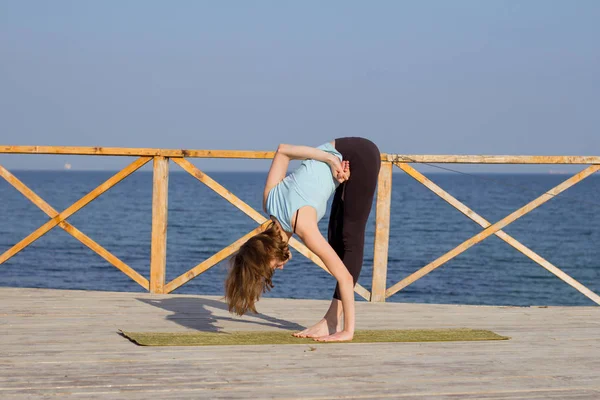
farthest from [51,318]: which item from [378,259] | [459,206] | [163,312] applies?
[459,206]

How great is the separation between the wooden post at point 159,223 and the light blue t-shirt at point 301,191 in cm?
222

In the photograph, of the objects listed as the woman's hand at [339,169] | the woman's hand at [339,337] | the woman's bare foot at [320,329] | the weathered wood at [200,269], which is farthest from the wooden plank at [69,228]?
the woman's hand at [339,169]

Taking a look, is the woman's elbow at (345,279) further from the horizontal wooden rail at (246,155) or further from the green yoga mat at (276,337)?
the horizontal wooden rail at (246,155)

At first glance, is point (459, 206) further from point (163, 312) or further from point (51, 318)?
point (51, 318)

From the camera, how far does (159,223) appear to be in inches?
249

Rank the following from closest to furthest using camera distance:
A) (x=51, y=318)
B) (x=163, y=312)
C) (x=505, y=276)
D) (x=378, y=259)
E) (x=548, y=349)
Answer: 1. (x=548, y=349)
2. (x=51, y=318)
3. (x=163, y=312)
4. (x=378, y=259)
5. (x=505, y=276)

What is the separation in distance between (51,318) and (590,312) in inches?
127

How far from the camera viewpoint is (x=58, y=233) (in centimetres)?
3038

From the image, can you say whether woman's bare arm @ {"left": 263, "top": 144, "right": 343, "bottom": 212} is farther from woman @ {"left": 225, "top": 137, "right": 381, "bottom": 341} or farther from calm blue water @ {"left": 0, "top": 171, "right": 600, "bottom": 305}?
calm blue water @ {"left": 0, "top": 171, "right": 600, "bottom": 305}

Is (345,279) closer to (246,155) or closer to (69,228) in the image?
(246,155)

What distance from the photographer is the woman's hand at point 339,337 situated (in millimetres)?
4281

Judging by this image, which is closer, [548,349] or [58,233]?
[548,349]

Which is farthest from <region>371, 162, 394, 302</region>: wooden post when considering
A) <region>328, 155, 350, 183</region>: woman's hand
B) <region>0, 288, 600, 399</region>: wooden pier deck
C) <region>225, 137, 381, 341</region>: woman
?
<region>328, 155, 350, 183</region>: woman's hand

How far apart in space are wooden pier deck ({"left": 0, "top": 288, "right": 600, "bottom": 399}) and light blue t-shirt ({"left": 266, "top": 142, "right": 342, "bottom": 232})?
60 centimetres
